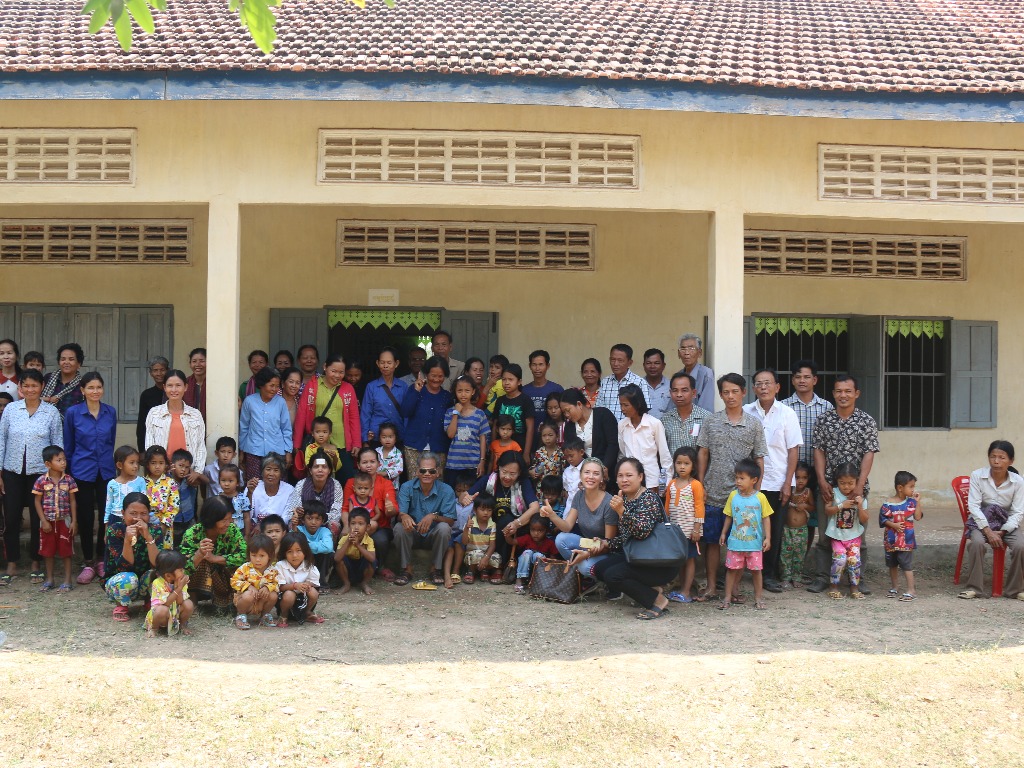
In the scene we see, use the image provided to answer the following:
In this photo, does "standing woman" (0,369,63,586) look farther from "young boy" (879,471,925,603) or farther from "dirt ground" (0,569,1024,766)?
"young boy" (879,471,925,603)

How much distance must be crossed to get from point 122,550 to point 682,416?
154 inches

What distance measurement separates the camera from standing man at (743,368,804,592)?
7.41 metres

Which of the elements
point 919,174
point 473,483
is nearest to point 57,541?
point 473,483

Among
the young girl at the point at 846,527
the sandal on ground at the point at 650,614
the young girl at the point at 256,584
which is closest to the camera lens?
the young girl at the point at 256,584

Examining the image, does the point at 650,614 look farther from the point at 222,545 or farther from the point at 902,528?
the point at 222,545

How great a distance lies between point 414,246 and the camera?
9.94 meters

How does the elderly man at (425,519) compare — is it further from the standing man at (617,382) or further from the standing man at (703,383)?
the standing man at (703,383)

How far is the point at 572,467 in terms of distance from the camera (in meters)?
7.57

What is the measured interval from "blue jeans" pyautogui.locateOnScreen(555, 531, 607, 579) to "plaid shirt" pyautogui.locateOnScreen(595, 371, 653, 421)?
1.01 m

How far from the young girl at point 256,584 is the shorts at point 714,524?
2892 mm

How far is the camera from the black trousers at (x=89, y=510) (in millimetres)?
7516

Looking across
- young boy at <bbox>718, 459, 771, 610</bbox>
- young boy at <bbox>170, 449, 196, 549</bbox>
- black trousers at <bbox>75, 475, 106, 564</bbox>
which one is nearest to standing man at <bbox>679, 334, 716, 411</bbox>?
young boy at <bbox>718, 459, 771, 610</bbox>

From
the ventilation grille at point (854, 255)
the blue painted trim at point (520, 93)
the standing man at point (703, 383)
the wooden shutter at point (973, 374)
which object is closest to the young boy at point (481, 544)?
the standing man at point (703, 383)

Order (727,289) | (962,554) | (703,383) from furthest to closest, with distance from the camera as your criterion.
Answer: (727,289), (703,383), (962,554)
